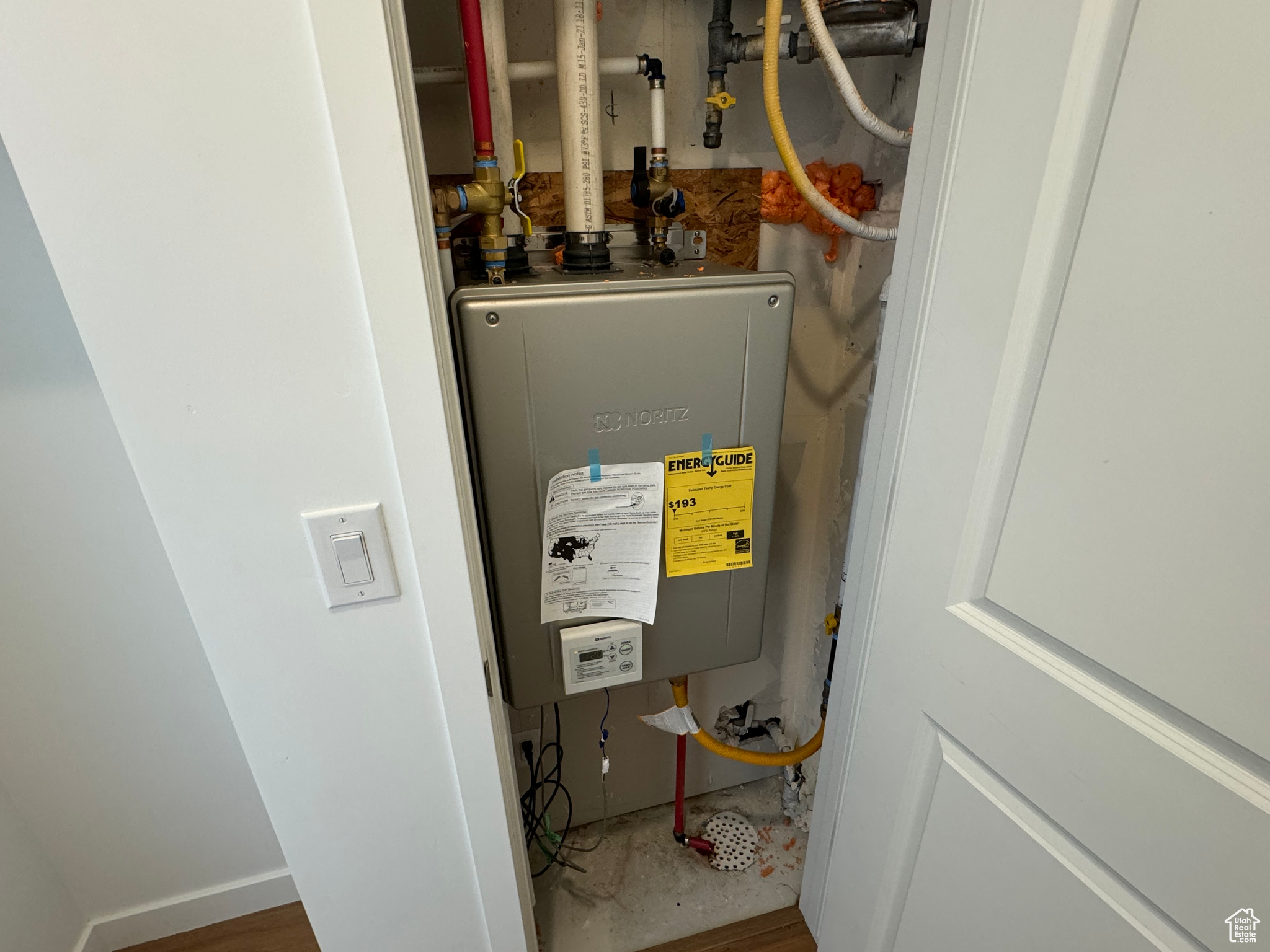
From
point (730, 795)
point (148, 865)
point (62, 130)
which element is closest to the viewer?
point (62, 130)

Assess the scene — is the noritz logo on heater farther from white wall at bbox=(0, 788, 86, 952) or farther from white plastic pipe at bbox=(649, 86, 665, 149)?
white wall at bbox=(0, 788, 86, 952)

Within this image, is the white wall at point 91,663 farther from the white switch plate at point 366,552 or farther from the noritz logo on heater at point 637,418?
the noritz logo on heater at point 637,418

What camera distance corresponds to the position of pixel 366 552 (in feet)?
1.97

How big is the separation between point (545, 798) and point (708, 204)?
4.25 ft

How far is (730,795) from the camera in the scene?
1.54 meters

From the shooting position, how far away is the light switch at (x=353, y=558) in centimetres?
59

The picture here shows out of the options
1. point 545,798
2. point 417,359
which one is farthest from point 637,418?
point 545,798

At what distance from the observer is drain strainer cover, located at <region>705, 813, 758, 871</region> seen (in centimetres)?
138

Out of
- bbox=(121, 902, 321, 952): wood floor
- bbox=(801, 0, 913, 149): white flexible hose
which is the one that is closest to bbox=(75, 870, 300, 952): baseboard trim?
bbox=(121, 902, 321, 952): wood floor

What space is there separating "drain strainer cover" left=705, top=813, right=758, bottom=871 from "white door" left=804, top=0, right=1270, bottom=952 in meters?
0.63

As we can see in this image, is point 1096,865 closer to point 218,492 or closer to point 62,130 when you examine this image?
point 218,492

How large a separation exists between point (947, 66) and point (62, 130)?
0.83 metres

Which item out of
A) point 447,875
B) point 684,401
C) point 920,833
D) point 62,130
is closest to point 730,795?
point 920,833

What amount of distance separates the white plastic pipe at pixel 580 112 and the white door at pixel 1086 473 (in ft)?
1.38
